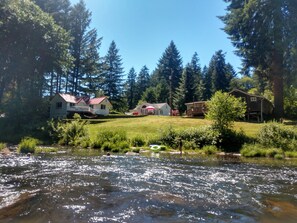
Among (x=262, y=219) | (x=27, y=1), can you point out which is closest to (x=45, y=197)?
(x=262, y=219)

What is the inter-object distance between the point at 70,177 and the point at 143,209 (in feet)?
16.3

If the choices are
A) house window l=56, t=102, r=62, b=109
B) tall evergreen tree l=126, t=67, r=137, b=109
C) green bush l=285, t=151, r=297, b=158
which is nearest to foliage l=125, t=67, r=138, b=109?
tall evergreen tree l=126, t=67, r=137, b=109

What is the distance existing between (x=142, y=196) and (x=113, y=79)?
6350 cm

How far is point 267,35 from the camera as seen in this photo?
1369 inches

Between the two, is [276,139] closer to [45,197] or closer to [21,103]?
[45,197]

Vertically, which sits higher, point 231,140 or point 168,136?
point 168,136

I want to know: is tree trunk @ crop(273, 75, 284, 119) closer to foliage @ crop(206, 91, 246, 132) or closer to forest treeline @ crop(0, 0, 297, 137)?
forest treeline @ crop(0, 0, 297, 137)

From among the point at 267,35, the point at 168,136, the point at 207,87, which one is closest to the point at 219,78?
the point at 207,87

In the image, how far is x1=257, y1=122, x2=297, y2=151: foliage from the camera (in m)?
23.6

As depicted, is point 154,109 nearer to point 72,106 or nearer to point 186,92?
point 186,92

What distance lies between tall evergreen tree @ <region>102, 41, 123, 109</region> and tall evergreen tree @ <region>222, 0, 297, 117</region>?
36369 mm

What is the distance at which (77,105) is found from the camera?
52.6m

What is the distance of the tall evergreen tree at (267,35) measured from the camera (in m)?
33.8

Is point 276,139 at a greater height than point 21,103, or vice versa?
point 21,103
